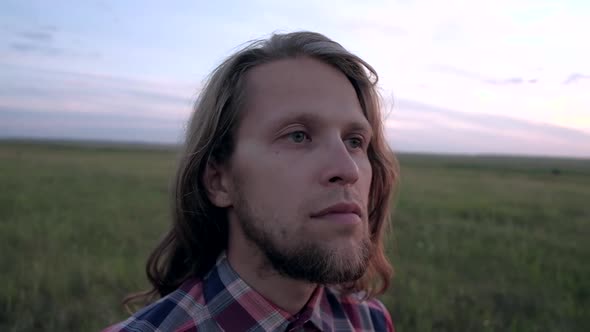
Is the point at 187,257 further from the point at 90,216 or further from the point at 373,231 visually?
the point at 90,216

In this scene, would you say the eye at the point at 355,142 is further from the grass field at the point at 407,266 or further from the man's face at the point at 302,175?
the grass field at the point at 407,266

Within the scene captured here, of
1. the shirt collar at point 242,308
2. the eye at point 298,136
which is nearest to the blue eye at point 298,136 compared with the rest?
the eye at point 298,136

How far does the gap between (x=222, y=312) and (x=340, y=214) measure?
1.73 feet

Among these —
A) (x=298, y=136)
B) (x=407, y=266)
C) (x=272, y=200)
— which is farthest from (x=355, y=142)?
(x=407, y=266)

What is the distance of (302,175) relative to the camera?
59.1 inches

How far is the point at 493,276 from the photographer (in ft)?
17.3

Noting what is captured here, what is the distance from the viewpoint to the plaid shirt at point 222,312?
149cm

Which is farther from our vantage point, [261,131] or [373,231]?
[373,231]

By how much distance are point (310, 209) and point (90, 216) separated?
746 centimetres

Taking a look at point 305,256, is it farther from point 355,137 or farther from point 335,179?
point 355,137

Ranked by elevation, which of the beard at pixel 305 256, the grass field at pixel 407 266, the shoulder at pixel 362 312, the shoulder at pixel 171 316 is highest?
the beard at pixel 305 256

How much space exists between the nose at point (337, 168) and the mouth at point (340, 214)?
0.08 m

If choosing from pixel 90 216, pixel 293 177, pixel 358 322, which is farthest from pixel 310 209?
pixel 90 216

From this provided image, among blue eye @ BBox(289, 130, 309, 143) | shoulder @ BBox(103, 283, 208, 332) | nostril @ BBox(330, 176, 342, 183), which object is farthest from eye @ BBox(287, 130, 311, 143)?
shoulder @ BBox(103, 283, 208, 332)
